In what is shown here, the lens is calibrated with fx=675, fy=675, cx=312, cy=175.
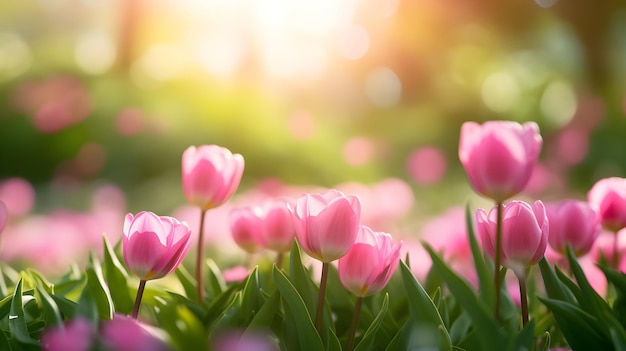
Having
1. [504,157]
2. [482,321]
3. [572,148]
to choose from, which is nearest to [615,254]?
[504,157]

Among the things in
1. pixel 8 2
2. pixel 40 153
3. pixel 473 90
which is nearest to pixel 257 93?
pixel 40 153

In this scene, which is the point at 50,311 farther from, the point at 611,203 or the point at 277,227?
the point at 611,203

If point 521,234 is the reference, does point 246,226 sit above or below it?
below

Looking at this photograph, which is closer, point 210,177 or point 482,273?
point 482,273

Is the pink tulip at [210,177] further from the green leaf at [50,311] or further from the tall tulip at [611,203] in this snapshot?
the tall tulip at [611,203]

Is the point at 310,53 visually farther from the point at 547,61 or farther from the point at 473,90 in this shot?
the point at 547,61

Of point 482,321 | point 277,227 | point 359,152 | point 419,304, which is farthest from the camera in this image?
point 359,152

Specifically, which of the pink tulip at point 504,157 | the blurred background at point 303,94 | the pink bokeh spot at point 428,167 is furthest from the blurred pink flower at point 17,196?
the pink bokeh spot at point 428,167
